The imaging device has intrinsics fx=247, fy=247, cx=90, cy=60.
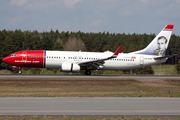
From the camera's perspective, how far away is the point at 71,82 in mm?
30734

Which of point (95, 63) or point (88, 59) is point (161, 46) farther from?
point (88, 59)

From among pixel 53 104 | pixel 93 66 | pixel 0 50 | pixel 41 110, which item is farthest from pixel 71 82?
pixel 0 50

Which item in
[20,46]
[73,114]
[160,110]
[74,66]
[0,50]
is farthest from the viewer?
[20,46]

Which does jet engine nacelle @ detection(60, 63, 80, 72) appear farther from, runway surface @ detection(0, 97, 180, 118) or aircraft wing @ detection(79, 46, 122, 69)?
runway surface @ detection(0, 97, 180, 118)

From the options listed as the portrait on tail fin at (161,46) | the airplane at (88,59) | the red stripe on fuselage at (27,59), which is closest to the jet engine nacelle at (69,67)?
the airplane at (88,59)

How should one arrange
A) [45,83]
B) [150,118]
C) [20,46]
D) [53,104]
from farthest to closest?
[20,46] → [45,83] → [53,104] → [150,118]

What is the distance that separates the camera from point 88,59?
131ft

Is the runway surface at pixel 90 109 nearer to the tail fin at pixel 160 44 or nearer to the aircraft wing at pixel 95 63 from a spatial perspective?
the aircraft wing at pixel 95 63

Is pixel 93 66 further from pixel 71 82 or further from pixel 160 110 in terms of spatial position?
pixel 160 110

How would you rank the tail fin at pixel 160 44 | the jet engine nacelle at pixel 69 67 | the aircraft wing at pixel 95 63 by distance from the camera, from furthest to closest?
1. the tail fin at pixel 160 44
2. the aircraft wing at pixel 95 63
3. the jet engine nacelle at pixel 69 67

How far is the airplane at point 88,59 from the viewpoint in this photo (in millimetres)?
38500

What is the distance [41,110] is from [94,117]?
11.1 ft

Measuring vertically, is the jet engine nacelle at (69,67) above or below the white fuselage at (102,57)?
below

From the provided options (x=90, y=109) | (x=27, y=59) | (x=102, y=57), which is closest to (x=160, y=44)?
(x=102, y=57)
